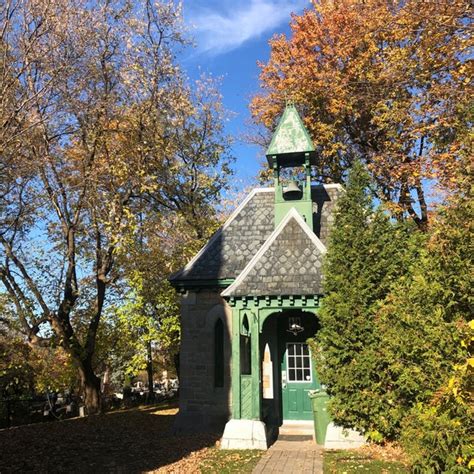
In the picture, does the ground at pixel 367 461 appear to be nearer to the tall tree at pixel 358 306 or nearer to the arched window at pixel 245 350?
the tall tree at pixel 358 306

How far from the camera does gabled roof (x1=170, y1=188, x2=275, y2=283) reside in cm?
1394

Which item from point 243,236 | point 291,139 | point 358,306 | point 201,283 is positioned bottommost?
point 358,306

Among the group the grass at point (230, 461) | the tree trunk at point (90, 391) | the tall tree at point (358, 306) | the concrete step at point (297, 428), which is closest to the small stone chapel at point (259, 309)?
the concrete step at point (297, 428)

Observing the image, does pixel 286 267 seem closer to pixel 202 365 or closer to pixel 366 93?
pixel 202 365

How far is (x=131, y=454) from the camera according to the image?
10.5m

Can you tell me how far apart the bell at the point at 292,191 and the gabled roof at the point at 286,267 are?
1.90m

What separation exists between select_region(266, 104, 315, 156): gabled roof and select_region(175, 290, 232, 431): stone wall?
539 cm

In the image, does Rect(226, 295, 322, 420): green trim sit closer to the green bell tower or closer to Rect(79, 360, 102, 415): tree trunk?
the green bell tower

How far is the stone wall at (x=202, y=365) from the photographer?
1327cm

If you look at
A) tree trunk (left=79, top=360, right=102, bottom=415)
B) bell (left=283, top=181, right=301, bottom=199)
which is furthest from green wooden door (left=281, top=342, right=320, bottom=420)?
tree trunk (left=79, top=360, right=102, bottom=415)

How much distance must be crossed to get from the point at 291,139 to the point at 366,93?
626 cm

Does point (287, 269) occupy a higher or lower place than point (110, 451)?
higher

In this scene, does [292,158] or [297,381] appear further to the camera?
[292,158]

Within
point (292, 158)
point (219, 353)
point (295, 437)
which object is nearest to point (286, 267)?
point (219, 353)
